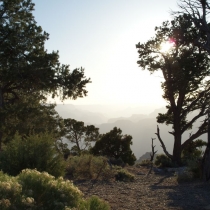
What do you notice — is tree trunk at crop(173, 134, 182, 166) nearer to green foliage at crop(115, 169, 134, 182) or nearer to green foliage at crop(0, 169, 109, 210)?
green foliage at crop(115, 169, 134, 182)

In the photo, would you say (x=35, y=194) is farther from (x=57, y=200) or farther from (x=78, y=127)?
(x=78, y=127)

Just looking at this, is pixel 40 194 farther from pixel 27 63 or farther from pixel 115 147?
pixel 115 147

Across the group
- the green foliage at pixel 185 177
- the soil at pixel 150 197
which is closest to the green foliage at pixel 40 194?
the soil at pixel 150 197

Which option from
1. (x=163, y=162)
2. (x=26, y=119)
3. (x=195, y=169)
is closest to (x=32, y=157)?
(x=195, y=169)

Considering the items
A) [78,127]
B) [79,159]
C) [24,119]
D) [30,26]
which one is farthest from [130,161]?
[79,159]

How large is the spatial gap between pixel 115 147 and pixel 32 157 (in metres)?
22.4

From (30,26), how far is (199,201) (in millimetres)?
15757

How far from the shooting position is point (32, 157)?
31.7 ft

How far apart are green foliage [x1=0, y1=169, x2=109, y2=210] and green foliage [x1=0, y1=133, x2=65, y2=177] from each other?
398cm

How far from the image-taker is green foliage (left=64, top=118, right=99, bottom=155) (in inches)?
1560

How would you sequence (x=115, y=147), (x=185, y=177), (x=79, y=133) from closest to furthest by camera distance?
1. (x=185, y=177)
2. (x=115, y=147)
3. (x=79, y=133)

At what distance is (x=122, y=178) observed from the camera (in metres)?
13.9

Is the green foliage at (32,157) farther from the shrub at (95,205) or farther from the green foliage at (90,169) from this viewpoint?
the shrub at (95,205)

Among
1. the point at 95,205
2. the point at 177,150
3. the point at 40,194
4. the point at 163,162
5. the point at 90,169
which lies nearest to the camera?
the point at 40,194
